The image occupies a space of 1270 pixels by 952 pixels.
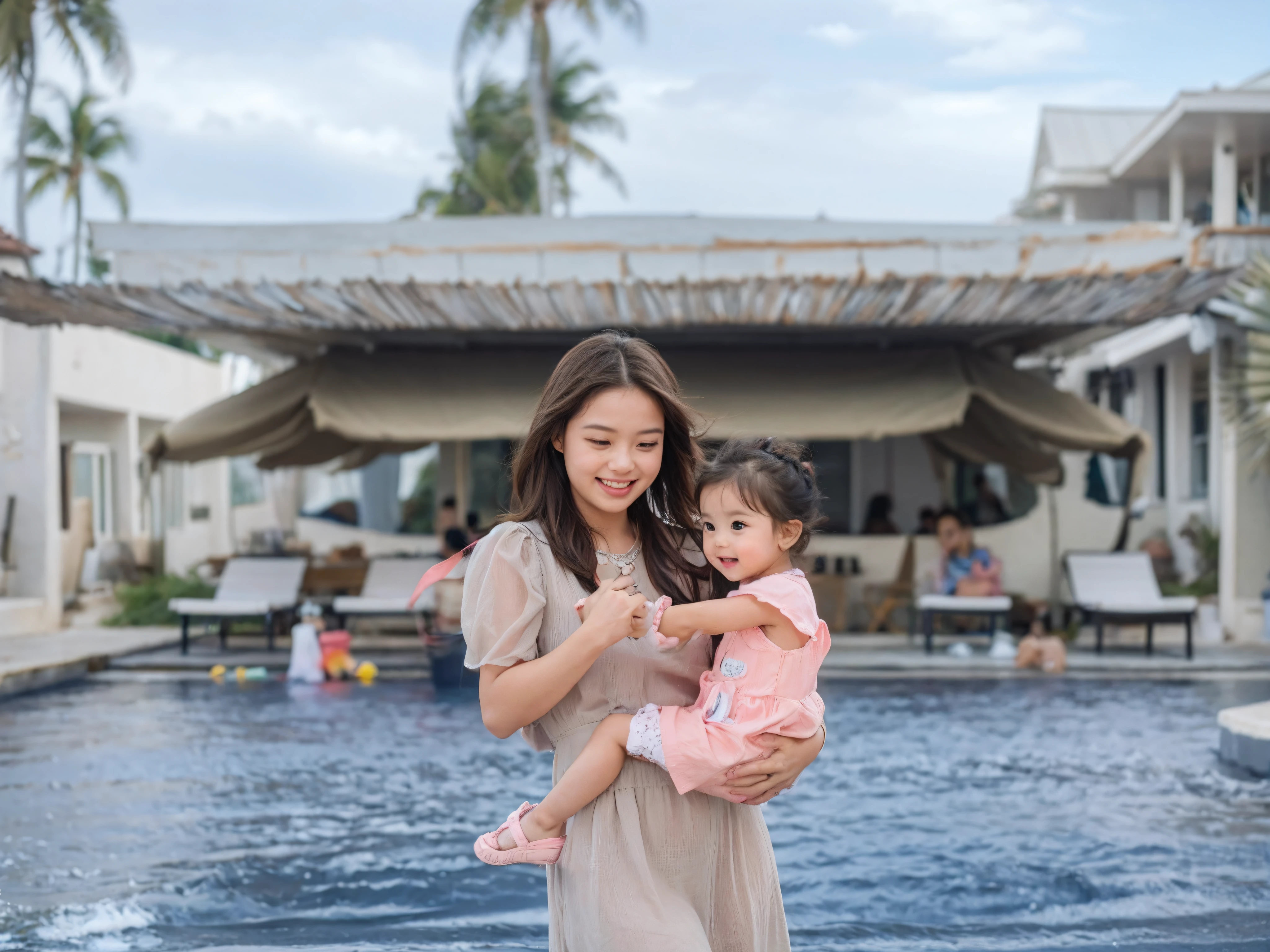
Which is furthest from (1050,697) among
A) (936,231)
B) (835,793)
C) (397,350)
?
(397,350)

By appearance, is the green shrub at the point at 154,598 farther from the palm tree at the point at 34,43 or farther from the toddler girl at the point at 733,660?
the toddler girl at the point at 733,660

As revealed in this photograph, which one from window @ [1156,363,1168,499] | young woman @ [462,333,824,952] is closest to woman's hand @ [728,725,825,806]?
young woman @ [462,333,824,952]

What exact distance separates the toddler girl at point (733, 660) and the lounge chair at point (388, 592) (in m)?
→ 8.99

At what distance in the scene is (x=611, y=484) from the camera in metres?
2.09

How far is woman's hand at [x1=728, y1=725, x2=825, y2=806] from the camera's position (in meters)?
2.07

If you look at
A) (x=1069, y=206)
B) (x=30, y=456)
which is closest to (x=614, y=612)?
(x=30, y=456)

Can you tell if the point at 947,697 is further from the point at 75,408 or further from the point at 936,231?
the point at 75,408

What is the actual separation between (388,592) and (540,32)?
725 inches

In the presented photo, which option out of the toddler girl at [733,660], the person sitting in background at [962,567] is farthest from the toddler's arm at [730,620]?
the person sitting in background at [962,567]

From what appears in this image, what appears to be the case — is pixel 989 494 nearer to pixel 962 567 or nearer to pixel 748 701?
pixel 962 567

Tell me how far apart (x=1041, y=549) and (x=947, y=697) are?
503cm

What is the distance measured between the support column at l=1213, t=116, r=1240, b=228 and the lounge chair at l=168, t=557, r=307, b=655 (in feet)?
34.5

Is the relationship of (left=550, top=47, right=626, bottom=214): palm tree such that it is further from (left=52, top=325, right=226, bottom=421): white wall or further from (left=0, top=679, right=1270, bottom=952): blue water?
(left=0, top=679, right=1270, bottom=952): blue water

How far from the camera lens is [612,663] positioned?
2.11 metres
